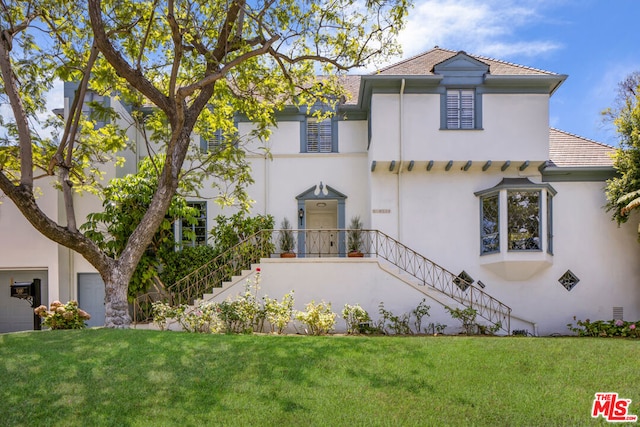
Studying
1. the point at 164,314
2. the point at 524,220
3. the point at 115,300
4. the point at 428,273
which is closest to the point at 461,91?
the point at 524,220

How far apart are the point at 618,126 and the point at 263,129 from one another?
9948 mm

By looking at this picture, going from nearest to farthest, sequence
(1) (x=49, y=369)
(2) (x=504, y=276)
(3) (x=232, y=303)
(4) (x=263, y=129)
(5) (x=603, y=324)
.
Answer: (1) (x=49, y=369) → (3) (x=232, y=303) → (4) (x=263, y=129) → (5) (x=603, y=324) → (2) (x=504, y=276)

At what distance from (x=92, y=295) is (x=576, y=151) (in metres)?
15.5

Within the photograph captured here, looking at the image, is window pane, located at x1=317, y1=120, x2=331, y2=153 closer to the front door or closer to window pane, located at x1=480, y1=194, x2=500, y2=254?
the front door

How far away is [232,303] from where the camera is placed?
486 inches

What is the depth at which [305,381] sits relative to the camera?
724 cm

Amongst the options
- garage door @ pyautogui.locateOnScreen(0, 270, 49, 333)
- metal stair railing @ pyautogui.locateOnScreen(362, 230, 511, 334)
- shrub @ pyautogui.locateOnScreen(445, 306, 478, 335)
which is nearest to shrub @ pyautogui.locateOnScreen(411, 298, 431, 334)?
shrub @ pyautogui.locateOnScreen(445, 306, 478, 335)

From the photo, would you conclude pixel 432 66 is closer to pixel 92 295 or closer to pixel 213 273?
pixel 213 273

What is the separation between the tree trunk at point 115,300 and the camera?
1089 centimetres

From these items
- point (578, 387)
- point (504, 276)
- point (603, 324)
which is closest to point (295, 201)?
point (504, 276)

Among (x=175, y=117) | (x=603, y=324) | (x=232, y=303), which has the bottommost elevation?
(x=603, y=324)

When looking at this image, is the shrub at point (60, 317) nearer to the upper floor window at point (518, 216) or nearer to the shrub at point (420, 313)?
the shrub at point (420, 313)

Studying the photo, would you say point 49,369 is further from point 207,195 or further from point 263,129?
point 207,195

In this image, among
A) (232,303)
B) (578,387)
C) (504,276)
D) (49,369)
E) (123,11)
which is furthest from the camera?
(504,276)
